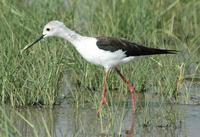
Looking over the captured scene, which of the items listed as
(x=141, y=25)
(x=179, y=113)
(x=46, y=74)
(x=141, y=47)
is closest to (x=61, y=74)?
(x=46, y=74)

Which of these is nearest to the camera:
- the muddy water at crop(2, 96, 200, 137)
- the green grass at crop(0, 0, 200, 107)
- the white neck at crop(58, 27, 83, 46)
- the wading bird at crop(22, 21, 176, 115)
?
the muddy water at crop(2, 96, 200, 137)

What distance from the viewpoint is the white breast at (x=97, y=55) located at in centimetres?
761

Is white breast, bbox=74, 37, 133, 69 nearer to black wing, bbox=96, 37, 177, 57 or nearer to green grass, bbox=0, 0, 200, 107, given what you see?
black wing, bbox=96, 37, 177, 57

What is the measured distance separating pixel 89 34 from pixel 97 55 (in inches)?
55.2

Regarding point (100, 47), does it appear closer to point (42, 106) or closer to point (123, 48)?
point (123, 48)

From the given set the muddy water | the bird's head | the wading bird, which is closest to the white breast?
the wading bird

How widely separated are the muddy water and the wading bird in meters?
0.35

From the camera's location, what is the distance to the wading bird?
764 centimetres

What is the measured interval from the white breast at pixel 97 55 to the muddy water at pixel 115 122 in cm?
52

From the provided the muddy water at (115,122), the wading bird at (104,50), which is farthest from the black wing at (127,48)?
the muddy water at (115,122)

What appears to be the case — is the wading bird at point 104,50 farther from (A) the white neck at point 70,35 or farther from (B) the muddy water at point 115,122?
(B) the muddy water at point 115,122

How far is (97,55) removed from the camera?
763 centimetres

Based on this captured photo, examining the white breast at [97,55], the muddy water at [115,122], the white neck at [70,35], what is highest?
the white neck at [70,35]

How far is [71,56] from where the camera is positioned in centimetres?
845
